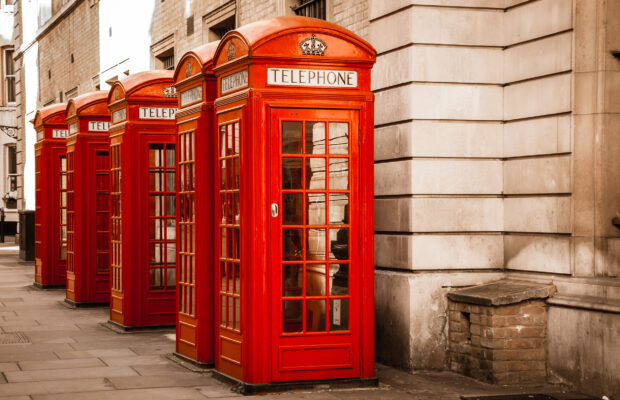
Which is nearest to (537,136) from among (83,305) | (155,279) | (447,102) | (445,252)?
(447,102)

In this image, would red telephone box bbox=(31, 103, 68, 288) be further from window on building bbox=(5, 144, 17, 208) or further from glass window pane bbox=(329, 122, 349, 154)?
window on building bbox=(5, 144, 17, 208)

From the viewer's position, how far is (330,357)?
8078mm

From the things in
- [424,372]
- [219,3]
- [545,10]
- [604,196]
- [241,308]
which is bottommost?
[424,372]

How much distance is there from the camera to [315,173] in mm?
7996

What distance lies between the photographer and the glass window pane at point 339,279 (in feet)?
26.5

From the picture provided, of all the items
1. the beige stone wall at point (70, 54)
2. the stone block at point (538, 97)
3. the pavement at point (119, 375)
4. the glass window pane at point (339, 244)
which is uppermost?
the beige stone wall at point (70, 54)

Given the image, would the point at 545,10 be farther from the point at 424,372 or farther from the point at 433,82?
the point at 424,372

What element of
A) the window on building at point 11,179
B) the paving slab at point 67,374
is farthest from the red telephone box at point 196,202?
the window on building at point 11,179

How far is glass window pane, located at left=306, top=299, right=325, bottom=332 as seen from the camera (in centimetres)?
800

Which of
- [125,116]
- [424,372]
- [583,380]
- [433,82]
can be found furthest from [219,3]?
[583,380]

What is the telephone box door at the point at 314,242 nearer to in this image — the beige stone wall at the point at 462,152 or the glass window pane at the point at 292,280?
the glass window pane at the point at 292,280

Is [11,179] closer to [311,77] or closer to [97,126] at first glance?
[97,126]

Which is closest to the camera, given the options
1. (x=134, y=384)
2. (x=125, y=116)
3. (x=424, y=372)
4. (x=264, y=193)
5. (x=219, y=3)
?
(x=264, y=193)

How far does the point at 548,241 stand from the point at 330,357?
7.62 ft
